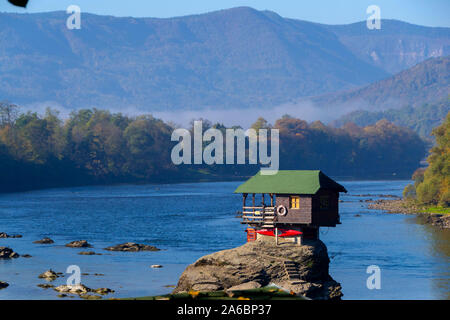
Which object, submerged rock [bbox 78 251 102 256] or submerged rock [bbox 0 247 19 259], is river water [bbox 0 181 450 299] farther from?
submerged rock [bbox 0 247 19 259]

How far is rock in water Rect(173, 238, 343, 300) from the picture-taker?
184 feet

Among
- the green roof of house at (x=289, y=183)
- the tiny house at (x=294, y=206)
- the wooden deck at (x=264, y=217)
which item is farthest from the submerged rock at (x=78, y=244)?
the wooden deck at (x=264, y=217)

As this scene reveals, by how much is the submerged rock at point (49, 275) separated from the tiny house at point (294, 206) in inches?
753

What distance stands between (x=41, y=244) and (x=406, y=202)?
81.0 meters

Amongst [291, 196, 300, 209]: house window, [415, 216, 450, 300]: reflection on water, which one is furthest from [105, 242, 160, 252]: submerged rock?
[291, 196, 300, 209]: house window

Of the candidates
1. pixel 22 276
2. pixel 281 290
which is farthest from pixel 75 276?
pixel 281 290

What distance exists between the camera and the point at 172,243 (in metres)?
95.5

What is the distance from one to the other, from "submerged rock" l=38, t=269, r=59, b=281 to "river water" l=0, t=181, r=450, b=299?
1020mm

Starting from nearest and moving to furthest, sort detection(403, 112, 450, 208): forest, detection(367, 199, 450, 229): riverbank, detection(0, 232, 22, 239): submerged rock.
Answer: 1. detection(0, 232, 22, 239): submerged rock
2. detection(367, 199, 450, 229): riverbank
3. detection(403, 112, 450, 208): forest

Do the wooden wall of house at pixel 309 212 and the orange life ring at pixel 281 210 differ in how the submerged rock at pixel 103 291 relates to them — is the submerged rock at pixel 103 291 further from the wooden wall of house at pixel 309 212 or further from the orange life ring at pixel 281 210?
the orange life ring at pixel 281 210

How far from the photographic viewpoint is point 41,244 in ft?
305

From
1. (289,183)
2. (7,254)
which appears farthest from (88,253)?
(289,183)

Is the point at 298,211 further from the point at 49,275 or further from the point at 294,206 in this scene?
the point at 49,275
